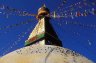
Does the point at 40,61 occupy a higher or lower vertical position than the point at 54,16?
lower

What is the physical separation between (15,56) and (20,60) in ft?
1.47

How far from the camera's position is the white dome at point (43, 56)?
7.48 m

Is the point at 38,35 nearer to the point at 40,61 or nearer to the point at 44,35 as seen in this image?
the point at 44,35

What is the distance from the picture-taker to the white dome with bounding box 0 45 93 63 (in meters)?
7.48

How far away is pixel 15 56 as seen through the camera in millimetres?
7910

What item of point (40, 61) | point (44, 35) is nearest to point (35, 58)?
point (40, 61)

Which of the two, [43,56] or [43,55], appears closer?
[43,56]

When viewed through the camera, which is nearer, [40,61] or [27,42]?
[40,61]

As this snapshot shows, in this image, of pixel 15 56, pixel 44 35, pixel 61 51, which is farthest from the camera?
pixel 44 35

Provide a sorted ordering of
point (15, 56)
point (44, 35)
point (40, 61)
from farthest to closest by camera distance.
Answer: point (44, 35) → point (15, 56) → point (40, 61)

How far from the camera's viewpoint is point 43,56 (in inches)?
303

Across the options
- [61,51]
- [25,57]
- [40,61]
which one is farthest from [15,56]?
[61,51]

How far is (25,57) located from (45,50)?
846 mm

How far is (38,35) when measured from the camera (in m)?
11.7
